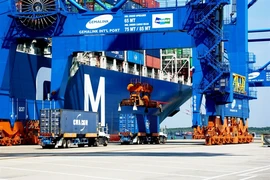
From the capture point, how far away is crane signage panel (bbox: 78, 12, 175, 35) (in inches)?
1592

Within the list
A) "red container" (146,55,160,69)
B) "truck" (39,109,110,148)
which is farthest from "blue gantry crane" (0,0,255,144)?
"red container" (146,55,160,69)

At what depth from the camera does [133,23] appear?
40688mm

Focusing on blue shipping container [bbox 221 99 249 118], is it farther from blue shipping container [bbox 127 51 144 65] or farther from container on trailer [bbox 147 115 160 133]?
blue shipping container [bbox 127 51 144 65]

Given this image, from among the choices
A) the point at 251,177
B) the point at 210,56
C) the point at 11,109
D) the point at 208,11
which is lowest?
the point at 251,177

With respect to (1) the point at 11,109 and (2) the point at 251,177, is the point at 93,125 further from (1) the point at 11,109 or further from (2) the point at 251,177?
(2) the point at 251,177

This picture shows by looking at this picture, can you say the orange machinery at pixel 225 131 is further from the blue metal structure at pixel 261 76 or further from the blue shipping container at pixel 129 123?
the blue metal structure at pixel 261 76

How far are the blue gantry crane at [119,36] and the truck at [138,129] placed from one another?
5718mm

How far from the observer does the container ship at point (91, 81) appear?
151ft

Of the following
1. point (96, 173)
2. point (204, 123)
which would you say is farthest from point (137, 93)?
point (96, 173)

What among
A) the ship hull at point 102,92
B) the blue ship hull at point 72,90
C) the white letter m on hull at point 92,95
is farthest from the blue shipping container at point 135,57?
the white letter m on hull at point 92,95

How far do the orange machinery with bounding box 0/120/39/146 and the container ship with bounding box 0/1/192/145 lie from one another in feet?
0.25

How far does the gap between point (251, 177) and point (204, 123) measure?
32.1m

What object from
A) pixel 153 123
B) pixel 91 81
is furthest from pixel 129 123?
pixel 91 81

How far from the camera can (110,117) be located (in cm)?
5750
